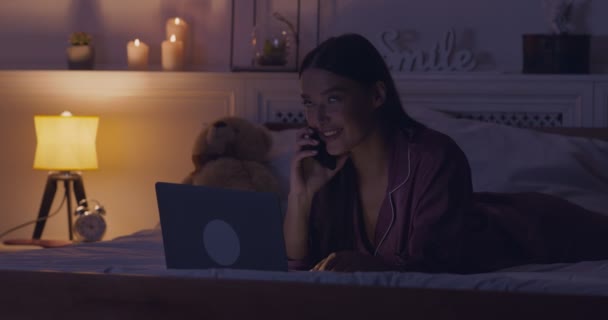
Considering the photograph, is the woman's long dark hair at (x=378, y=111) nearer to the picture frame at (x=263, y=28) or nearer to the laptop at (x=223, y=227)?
the laptop at (x=223, y=227)

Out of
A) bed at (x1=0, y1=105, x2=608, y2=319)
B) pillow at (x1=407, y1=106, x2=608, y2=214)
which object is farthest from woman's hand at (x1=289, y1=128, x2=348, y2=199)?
pillow at (x1=407, y1=106, x2=608, y2=214)

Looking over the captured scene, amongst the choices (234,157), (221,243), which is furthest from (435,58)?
(221,243)

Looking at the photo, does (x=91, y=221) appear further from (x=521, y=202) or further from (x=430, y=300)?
(x=430, y=300)

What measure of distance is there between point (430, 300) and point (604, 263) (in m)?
0.99

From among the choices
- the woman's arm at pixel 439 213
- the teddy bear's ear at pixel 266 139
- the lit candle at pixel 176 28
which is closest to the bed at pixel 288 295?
the woman's arm at pixel 439 213

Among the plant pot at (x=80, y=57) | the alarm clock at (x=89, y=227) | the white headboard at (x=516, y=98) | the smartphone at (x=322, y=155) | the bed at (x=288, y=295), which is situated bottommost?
the alarm clock at (x=89, y=227)

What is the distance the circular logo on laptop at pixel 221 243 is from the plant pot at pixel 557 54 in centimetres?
205

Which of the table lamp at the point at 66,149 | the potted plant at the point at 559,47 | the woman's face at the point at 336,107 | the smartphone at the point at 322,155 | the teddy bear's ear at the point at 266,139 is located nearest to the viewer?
the woman's face at the point at 336,107

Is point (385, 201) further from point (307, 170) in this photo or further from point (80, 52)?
point (80, 52)

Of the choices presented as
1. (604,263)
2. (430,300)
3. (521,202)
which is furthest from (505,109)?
(430,300)

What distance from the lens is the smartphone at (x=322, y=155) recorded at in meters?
2.14

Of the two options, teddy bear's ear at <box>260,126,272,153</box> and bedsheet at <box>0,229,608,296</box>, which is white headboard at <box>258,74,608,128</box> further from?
bedsheet at <box>0,229,608,296</box>

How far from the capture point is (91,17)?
153 inches

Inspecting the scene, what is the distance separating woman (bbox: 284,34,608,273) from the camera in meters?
1.90
